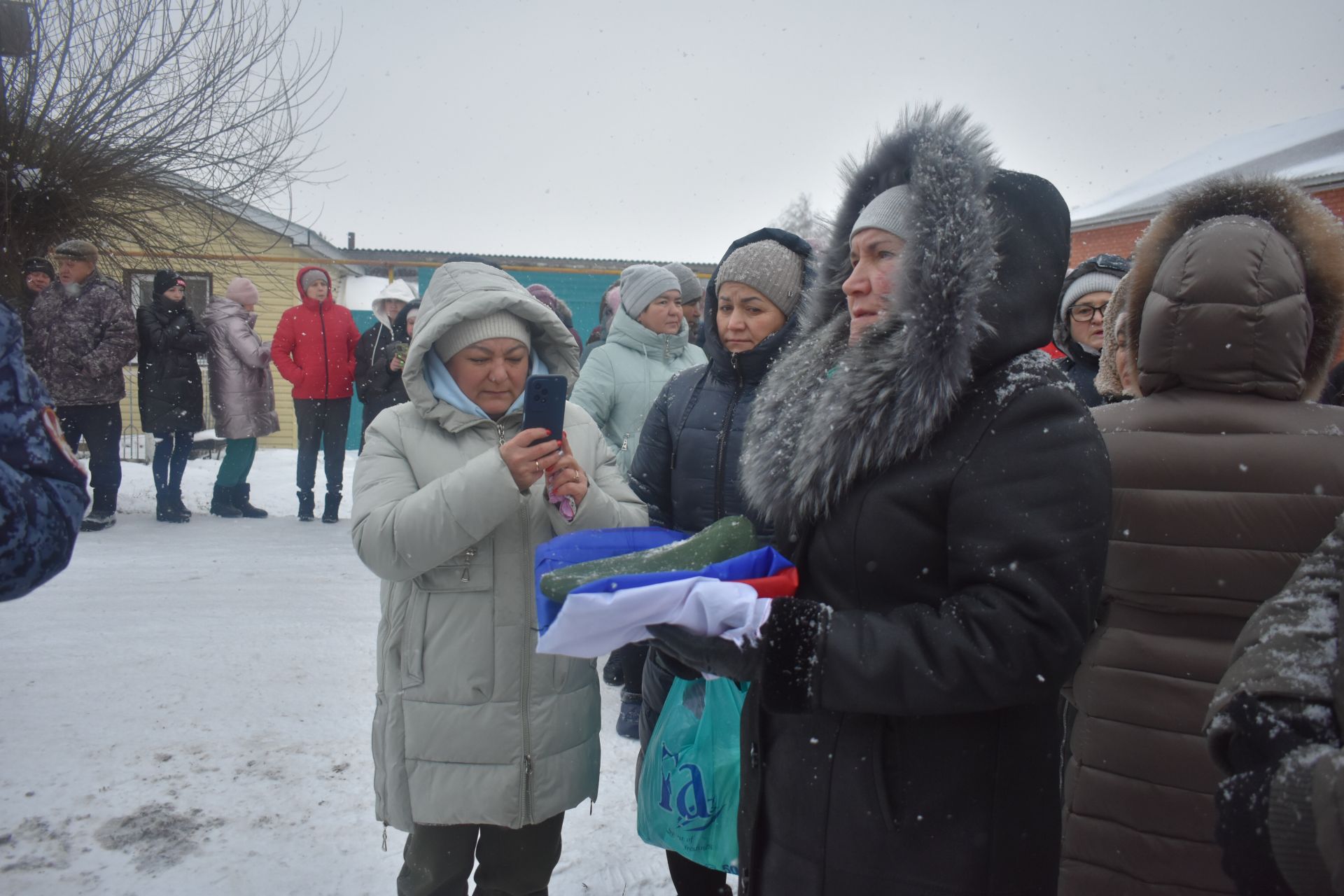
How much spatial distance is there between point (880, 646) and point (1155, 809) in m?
0.99

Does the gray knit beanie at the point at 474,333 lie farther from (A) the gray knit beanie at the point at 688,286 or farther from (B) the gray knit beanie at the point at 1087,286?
(B) the gray knit beanie at the point at 1087,286

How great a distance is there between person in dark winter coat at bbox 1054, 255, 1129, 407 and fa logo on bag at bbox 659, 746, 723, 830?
2.87 meters

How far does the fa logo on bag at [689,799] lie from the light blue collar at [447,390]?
105cm

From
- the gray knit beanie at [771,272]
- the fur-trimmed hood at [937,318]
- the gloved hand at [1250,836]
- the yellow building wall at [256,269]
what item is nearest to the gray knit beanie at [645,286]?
the gray knit beanie at [771,272]

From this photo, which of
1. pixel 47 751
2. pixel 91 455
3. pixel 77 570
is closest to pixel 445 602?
pixel 47 751

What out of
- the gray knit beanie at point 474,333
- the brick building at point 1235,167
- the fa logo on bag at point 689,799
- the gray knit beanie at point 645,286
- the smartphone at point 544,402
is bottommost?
the fa logo on bag at point 689,799

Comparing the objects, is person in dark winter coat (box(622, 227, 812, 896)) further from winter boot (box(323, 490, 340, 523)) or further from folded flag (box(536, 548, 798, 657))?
winter boot (box(323, 490, 340, 523))

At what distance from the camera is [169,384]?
7.56 meters

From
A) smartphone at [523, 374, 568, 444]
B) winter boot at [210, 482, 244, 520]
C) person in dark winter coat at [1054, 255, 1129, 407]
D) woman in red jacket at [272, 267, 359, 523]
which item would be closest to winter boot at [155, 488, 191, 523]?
winter boot at [210, 482, 244, 520]

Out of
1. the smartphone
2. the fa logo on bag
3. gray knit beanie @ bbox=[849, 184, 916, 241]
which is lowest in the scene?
the fa logo on bag

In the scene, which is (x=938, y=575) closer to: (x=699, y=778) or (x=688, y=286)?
(x=699, y=778)

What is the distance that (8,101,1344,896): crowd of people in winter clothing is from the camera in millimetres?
1328

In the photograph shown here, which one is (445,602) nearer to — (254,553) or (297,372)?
(254,553)

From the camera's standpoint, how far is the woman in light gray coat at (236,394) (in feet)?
25.9
